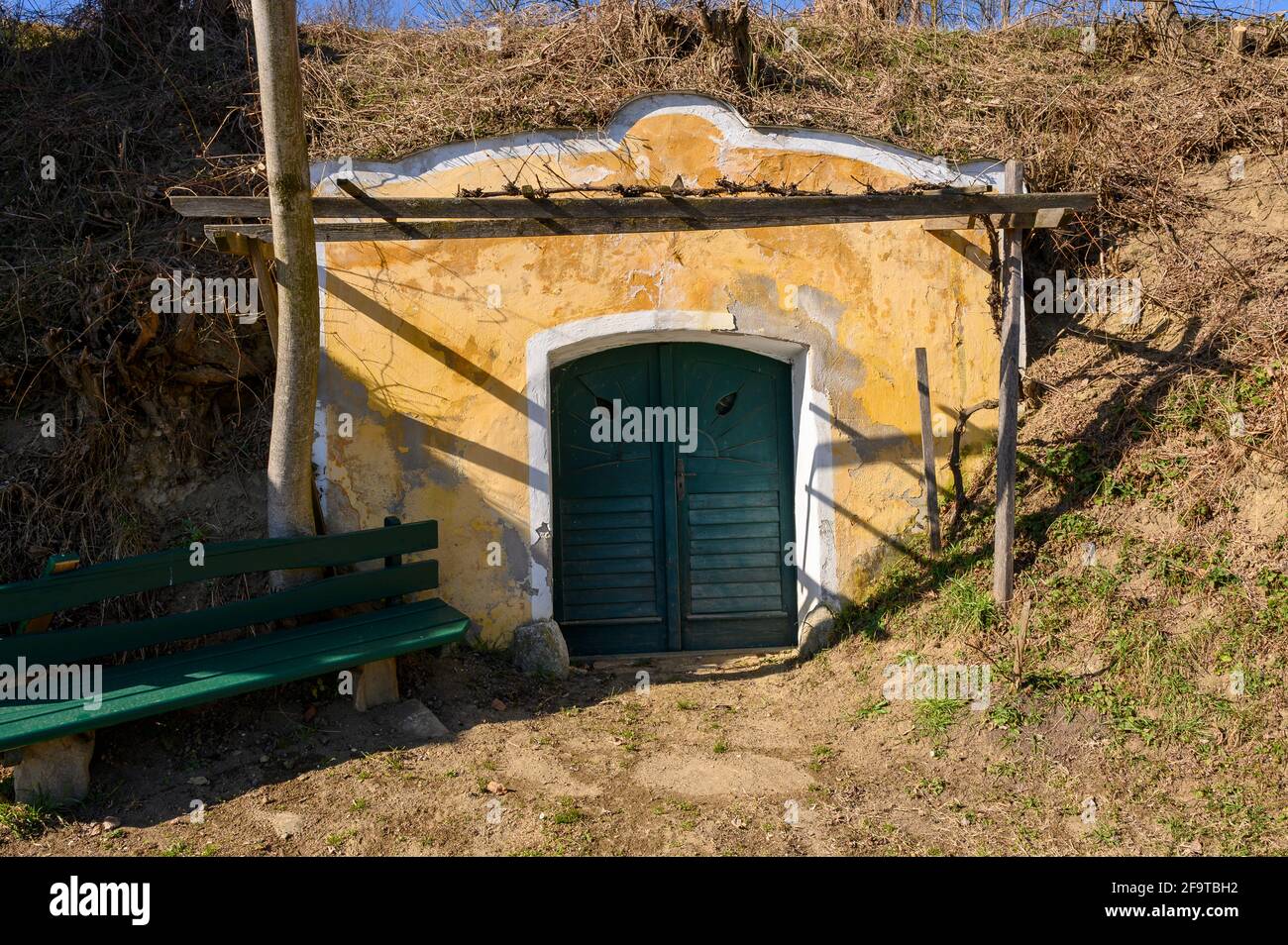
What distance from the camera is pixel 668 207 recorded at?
559 cm

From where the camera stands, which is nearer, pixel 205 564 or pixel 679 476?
pixel 205 564

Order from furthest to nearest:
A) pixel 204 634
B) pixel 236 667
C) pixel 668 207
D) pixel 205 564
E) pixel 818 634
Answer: pixel 818 634
pixel 668 207
pixel 204 634
pixel 205 564
pixel 236 667

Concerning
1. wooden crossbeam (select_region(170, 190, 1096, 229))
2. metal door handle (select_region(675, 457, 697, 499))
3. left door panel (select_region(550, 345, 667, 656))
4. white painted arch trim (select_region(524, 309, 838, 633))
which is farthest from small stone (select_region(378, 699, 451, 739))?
wooden crossbeam (select_region(170, 190, 1096, 229))

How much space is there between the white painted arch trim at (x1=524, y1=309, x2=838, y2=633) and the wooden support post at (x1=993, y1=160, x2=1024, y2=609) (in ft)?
3.67

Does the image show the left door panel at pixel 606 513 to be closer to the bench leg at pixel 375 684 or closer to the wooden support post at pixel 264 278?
the bench leg at pixel 375 684

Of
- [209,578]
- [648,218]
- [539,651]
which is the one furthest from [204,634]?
[648,218]

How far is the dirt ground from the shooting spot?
4242 millimetres

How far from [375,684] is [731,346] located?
335 centimetres

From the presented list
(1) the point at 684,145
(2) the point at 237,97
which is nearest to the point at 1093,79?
(1) the point at 684,145

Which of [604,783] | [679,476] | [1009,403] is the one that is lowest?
[604,783]

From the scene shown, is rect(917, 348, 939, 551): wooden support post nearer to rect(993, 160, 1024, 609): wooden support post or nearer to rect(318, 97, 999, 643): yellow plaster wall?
rect(318, 97, 999, 643): yellow plaster wall

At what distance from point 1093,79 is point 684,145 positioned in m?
3.76

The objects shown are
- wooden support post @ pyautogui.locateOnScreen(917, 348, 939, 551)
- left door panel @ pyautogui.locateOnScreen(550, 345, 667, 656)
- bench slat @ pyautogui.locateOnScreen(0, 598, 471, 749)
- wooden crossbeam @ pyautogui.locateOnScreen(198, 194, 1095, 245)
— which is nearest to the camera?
bench slat @ pyautogui.locateOnScreen(0, 598, 471, 749)

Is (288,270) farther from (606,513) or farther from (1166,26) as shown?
(1166,26)
